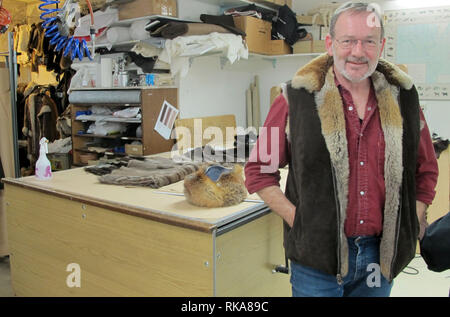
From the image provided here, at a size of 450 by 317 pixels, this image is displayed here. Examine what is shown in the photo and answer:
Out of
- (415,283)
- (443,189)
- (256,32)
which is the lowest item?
(415,283)

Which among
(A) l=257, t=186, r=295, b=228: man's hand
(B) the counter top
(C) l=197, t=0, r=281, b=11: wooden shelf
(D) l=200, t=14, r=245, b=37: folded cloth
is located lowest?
(B) the counter top

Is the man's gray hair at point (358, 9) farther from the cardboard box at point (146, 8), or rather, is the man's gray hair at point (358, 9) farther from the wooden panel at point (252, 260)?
the cardboard box at point (146, 8)

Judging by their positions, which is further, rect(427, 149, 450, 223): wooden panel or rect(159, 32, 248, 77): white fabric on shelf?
rect(159, 32, 248, 77): white fabric on shelf

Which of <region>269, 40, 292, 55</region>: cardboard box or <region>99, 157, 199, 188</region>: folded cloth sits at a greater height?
<region>269, 40, 292, 55</region>: cardboard box

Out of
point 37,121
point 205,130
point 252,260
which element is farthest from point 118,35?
point 252,260

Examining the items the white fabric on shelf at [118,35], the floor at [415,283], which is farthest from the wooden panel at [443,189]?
the white fabric on shelf at [118,35]

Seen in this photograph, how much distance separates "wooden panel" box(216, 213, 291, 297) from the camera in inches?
67.8

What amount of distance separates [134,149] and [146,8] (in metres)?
1.30

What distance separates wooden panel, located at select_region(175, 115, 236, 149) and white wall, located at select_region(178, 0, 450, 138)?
10cm

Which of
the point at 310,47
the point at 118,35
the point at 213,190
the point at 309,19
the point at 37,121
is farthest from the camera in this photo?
the point at 37,121

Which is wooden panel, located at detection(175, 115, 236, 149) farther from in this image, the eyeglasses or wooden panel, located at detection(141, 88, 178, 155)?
the eyeglasses

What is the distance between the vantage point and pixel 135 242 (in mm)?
1927

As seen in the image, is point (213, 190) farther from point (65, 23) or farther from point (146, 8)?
point (146, 8)

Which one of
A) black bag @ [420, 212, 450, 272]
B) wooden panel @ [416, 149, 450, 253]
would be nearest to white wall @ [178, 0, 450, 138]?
wooden panel @ [416, 149, 450, 253]
